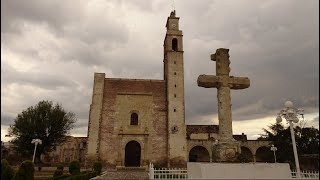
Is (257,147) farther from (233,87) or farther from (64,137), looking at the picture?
(233,87)

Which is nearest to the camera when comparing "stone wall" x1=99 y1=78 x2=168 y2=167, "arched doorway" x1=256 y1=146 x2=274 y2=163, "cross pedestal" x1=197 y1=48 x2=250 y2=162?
"cross pedestal" x1=197 y1=48 x2=250 y2=162

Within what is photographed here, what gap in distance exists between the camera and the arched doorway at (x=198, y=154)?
38.1 m

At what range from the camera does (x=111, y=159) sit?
28062 millimetres

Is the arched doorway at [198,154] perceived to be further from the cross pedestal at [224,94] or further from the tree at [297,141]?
the cross pedestal at [224,94]

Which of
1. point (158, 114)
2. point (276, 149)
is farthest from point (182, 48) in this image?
point (276, 149)

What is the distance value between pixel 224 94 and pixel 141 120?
746 inches

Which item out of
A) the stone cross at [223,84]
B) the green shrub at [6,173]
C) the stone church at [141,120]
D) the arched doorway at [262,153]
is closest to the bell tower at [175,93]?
the stone church at [141,120]

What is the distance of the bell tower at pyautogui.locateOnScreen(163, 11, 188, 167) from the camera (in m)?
28.6

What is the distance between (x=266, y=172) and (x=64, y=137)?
27.6 m

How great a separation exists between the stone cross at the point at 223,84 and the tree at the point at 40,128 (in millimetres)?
24090

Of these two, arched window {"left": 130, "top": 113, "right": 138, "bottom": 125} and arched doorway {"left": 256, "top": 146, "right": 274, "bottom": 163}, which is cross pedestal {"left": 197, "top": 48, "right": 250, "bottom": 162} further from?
arched doorway {"left": 256, "top": 146, "right": 274, "bottom": 163}

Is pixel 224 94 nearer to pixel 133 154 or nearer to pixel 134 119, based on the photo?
pixel 134 119

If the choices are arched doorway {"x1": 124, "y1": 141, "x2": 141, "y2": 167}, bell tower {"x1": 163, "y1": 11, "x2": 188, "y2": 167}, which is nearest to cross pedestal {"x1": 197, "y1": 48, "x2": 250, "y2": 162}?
bell tower {"x1": 163, "y1": 11, "x2": 188, "y2": 167}

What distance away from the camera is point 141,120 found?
29703 millimetres
